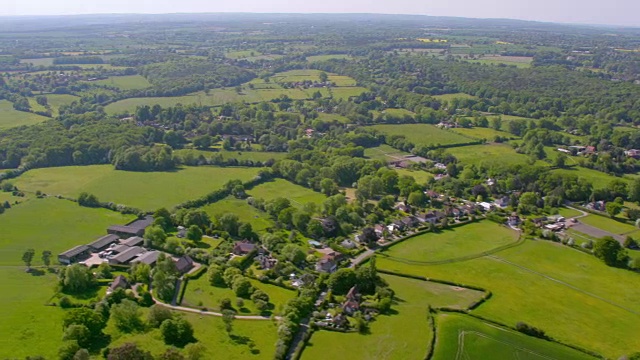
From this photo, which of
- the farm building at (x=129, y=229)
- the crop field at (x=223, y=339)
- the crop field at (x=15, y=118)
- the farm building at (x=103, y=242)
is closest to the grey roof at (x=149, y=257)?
the farm building at (x=103, y=242)

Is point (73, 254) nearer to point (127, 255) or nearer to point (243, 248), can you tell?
point (127, 255)

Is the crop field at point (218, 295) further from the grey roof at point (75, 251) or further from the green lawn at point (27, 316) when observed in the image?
the grey roof at point (75, 251)

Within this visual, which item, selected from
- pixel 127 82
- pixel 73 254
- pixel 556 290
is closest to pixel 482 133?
pixel 556 290

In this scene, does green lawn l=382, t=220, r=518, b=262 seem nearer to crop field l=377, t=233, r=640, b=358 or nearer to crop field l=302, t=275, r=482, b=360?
crop field l=377, t=233, r=640, b=358

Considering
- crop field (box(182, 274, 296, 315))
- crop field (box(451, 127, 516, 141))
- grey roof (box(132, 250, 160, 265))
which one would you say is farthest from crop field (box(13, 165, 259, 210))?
crop field (box(451, 127, 516, 141))

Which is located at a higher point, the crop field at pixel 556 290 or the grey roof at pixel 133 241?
the grey roof at pixel 133 241
